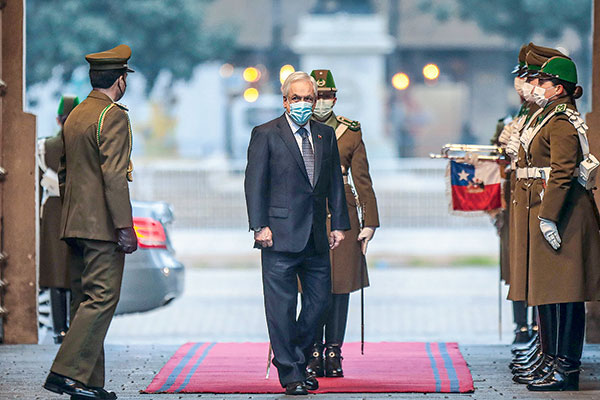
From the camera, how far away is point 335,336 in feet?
23.1

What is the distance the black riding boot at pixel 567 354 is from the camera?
6500 millimetres

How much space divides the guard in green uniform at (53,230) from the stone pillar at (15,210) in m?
0.23

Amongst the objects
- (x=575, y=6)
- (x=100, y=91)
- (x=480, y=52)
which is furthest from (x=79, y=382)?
(x=480, y=52)

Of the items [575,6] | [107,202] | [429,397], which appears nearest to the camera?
[107,202]

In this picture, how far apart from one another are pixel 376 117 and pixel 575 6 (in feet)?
21.5

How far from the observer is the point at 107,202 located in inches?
236

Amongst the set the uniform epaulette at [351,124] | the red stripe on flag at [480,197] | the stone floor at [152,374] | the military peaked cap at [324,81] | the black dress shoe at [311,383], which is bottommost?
the stone floor at [152,374]

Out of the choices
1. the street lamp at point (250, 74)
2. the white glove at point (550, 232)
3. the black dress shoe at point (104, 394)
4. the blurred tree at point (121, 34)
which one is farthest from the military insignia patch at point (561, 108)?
the street lamp at point (250, 74)

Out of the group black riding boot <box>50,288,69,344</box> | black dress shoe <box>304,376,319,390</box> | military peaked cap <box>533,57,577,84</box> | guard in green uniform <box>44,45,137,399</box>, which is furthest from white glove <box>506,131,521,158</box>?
black riding boot <box>50,288,69,344</box>

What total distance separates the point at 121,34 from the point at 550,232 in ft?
65.8

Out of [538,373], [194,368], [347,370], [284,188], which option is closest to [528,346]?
[538,373]

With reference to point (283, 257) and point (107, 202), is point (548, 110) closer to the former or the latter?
point (283, 257)

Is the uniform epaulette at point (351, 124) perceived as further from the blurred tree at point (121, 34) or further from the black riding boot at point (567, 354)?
the blurred tree at point (121, 34)

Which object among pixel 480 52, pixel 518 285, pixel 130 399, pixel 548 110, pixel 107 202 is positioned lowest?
pixel 130 399
